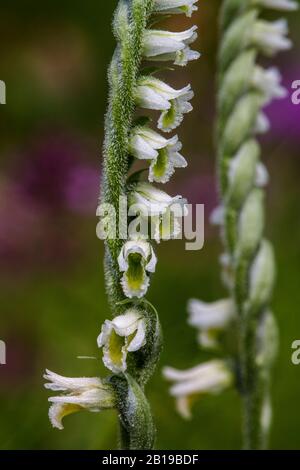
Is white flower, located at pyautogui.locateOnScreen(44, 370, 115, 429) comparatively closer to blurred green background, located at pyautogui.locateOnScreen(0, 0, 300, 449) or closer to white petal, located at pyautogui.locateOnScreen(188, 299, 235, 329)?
white petal, located at pyautogui.locateOnScreen(188, 299, 235, 329)

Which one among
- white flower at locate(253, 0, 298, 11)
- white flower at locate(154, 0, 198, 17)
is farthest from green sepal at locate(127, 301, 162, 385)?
white flower at locate(253, 0, 298, 11)

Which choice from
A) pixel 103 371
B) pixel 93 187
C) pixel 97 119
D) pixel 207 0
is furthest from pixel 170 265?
pixel 207 0

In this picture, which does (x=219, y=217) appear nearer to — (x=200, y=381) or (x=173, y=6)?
(x=200, y=381)

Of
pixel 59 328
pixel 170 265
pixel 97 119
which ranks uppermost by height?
pixel 97 119

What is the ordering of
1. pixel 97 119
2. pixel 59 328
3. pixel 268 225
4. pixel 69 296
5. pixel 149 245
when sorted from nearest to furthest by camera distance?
pixel 149 245
pixel 59 328
pixel 69 296
pixel 268 225
pixel 97 119

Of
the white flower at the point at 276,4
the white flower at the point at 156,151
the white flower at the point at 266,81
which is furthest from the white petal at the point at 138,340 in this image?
the white flower at the point at 276,4

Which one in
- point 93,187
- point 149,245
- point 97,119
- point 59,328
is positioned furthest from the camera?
point 97,119
